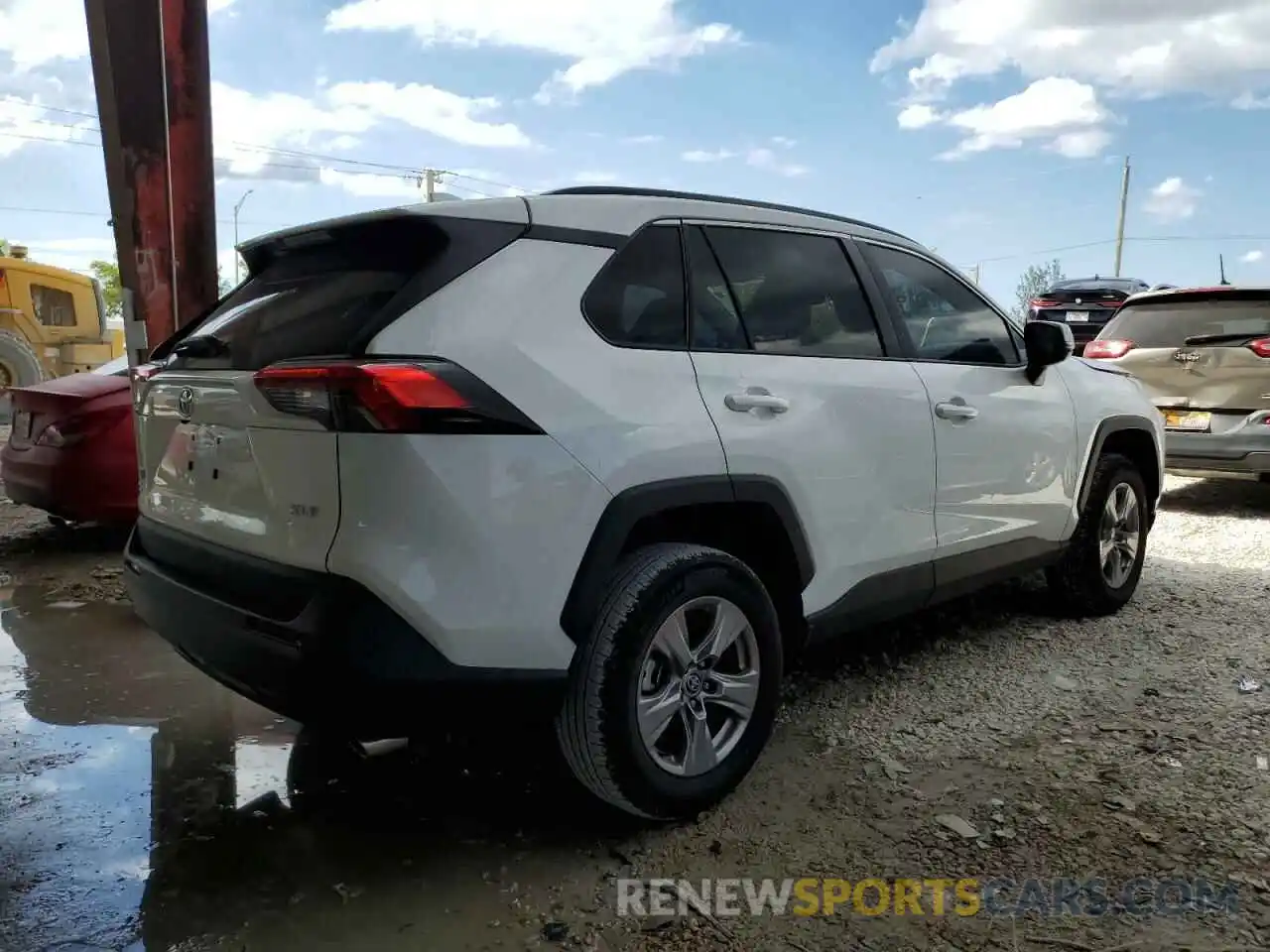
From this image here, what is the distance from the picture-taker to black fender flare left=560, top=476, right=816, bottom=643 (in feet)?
8.33

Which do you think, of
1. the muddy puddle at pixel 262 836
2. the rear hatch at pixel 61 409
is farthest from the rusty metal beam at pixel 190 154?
the muddy puddle at pixel 262 836

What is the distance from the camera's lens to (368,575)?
7.57ft

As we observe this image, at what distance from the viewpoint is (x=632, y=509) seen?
2.63 meters

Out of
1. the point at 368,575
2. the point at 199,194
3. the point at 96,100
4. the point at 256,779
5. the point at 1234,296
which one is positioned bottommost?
the point at 256,779

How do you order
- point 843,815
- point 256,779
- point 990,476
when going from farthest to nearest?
point 990,476
point 256,779
point 843,815

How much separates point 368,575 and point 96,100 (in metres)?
5.11

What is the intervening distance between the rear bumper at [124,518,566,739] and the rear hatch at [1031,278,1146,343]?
47.8 ft

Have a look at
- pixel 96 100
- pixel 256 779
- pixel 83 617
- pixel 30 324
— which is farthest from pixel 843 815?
pixel 30 324

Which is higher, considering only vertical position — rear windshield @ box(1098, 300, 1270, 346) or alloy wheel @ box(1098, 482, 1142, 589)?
rear windshield @ box(1098, 300, 1270, 346)

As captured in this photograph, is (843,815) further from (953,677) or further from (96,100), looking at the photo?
(96,100)

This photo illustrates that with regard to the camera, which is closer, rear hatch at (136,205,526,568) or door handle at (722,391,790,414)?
rear hatch at (136,205,526,568)

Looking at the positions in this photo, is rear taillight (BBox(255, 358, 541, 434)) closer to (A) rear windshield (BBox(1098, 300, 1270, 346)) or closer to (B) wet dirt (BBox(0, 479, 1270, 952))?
(B) wet dirt (BBox(0, 479, 1270, 952))

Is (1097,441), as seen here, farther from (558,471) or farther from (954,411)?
(558,471)

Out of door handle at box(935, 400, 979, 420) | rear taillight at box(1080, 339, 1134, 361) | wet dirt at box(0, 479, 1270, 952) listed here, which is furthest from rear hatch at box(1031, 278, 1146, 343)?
door handle at box(935, 400, 979, 420)
